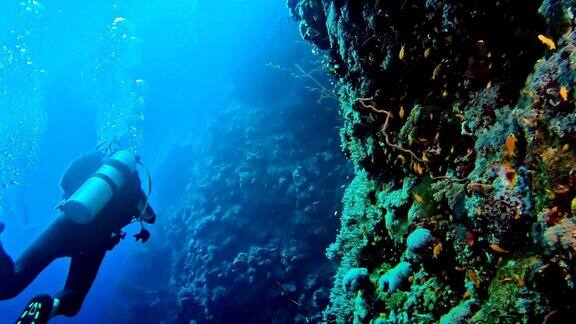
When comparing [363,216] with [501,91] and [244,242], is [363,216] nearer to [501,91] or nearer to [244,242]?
[501,91]

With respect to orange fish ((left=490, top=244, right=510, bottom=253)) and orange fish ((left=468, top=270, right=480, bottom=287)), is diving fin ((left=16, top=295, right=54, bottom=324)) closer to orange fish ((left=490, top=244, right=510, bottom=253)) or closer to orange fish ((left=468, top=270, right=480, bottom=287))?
orange fish ((left=468, top=270, right=480, bottom=287))

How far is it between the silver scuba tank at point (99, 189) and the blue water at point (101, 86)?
1664 centimetres

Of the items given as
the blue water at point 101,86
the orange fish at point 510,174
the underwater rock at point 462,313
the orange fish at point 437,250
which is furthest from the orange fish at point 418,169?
the blue water at point 101,86

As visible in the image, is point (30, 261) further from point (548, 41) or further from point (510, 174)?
point (548, 41)

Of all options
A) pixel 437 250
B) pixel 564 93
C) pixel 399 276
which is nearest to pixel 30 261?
pixel 399 276

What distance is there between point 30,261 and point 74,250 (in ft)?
1.60

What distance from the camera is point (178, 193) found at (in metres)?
23.2

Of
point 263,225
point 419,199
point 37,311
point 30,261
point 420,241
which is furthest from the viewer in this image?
point 263,225

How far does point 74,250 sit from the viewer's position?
16.2ft

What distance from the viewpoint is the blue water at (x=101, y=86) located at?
973 inches

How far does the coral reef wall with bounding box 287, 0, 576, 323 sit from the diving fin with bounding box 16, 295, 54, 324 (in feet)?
11.4

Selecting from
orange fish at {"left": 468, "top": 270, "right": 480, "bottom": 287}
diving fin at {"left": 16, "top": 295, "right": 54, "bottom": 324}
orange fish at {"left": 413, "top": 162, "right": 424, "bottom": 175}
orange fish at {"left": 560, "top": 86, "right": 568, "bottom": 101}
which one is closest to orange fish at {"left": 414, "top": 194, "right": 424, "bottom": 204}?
orange fish at {"left": 413, "top": 162, "right": 424, "bottom": 175}

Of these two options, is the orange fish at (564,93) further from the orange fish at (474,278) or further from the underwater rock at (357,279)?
the underwater rock at (357,279)

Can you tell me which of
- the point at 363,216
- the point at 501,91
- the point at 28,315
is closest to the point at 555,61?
the point at 501,91
